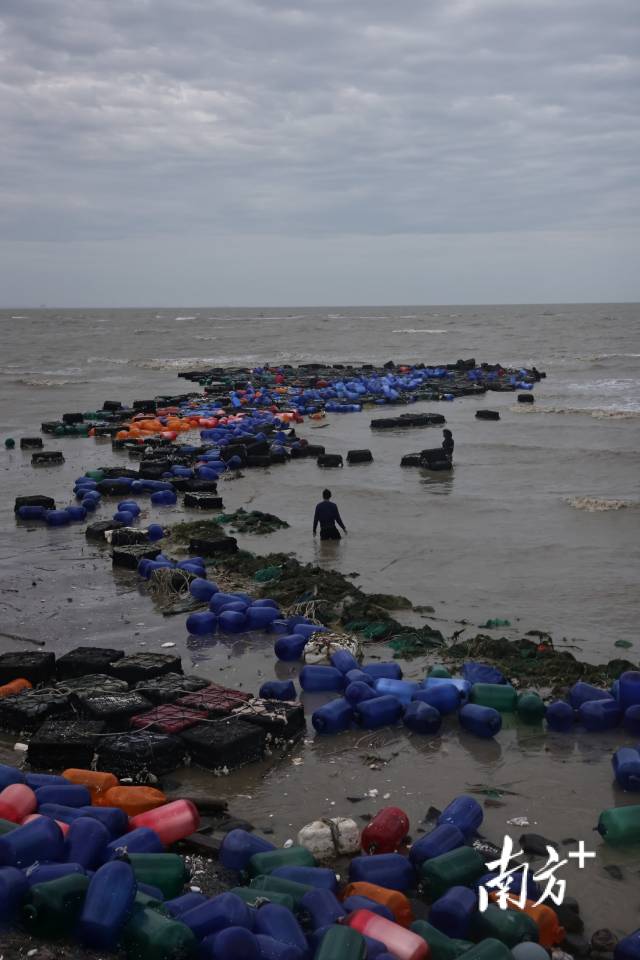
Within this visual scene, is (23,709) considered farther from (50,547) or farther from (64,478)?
(64,478)

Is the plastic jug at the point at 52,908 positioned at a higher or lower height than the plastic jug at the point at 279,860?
higher

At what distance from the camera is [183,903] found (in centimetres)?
503

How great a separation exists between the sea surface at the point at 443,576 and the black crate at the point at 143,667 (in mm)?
475

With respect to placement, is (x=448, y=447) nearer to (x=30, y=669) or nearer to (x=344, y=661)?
(x=344, y=661)

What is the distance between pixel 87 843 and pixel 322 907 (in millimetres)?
1421

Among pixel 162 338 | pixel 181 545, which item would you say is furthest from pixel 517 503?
pixel 162 338

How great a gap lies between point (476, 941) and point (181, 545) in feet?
32.1

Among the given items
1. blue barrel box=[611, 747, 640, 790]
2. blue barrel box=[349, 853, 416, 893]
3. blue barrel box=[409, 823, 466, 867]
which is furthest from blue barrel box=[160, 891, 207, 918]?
blue barrel box=[611, 747, 640, 790]

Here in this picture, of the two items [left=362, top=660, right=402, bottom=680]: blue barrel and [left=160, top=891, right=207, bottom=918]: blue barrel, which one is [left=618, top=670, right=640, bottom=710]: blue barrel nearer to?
[left=362, top=660, right=402, bottom=680]: blue barrel

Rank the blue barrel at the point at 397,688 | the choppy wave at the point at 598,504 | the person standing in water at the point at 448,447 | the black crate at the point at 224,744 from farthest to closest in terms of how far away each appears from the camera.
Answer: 1. the person standing in water at the point at 448,447
2. the choppy wave at the point at 598,504
3. the blue barrel at the point at 397,688
4. the black crate at the point at 224,744

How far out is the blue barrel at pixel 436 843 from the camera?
5723 millimetres

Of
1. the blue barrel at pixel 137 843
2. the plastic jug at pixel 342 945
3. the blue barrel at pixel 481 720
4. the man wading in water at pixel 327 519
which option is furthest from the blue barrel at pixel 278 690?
the man wading in water at pixel 327 519

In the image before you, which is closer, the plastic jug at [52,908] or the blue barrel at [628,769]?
the plastic jug at [52,908]

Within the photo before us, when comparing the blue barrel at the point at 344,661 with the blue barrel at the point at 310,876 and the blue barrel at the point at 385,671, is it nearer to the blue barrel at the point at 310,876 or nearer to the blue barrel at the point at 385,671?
the blue barrel at the point at 385,671
